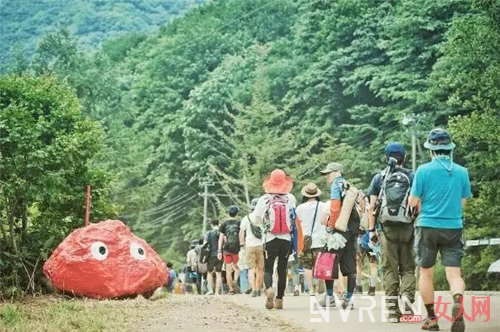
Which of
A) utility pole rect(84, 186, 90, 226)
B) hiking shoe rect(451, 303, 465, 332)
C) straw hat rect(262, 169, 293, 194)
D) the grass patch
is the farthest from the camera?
utility pole rect(84, 186, 90, 226)

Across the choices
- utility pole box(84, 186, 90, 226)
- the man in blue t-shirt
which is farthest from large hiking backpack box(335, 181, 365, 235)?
utility pole box(84, 186, 90, 226)

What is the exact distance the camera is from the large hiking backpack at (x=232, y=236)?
20.3 metres

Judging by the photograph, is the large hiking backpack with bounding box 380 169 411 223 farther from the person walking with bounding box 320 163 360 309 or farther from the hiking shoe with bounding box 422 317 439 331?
the person walking with bounding box 320 163 360 309

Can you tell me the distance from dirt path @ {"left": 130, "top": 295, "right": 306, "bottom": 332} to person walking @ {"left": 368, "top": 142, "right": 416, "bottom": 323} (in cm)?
118

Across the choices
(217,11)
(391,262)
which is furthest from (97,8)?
(391,262)

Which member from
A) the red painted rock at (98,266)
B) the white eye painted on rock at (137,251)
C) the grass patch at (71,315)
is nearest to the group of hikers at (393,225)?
the grass patch at (71,315)

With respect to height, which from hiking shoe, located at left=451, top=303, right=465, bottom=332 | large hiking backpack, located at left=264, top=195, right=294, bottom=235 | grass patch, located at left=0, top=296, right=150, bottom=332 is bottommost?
grass patch, located at left=0, top=296, right=150, bottom=332

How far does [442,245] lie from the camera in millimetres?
9508

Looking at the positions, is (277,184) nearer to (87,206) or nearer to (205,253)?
(87,206)

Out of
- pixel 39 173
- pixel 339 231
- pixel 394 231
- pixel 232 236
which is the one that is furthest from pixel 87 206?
pixel 394 231

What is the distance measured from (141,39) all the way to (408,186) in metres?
80.6

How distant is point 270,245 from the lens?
1307 centimetres

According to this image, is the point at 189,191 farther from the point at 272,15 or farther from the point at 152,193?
the point at 272,15

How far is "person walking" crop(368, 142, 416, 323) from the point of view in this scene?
34.7 feet
